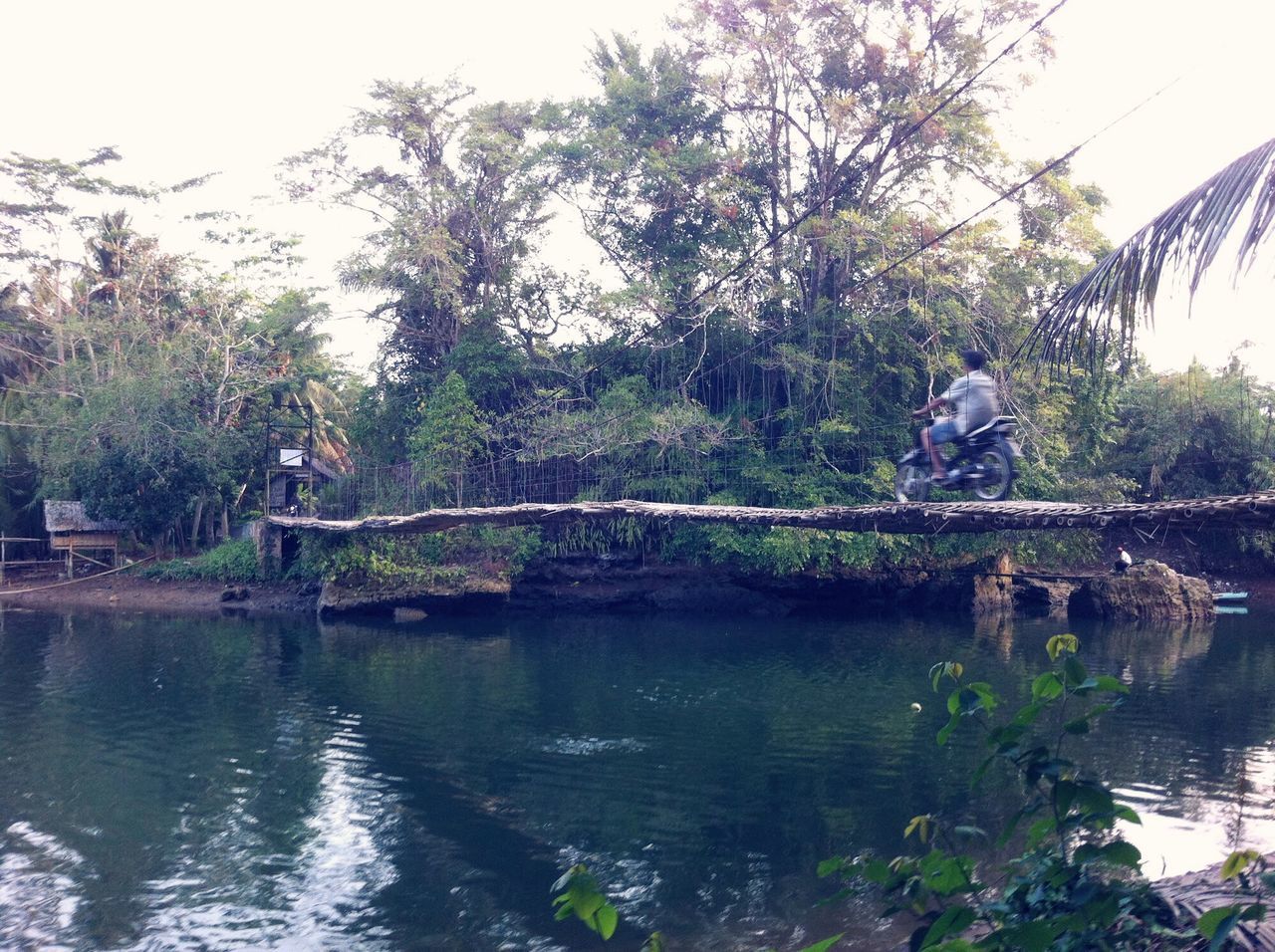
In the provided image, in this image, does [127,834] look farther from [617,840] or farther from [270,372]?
[270,372]

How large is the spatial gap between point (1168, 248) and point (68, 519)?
64.0ft

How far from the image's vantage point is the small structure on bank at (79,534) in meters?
18.7

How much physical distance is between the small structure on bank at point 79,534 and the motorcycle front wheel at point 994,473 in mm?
16224

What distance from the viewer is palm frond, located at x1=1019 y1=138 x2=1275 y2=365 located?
3.44 meters

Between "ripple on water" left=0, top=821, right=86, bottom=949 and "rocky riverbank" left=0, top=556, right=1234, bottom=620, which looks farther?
"rocky riverbank" left=0, top=556, right=1234, bottom=620

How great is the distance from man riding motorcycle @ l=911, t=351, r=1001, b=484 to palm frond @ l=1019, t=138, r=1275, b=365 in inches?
94.2

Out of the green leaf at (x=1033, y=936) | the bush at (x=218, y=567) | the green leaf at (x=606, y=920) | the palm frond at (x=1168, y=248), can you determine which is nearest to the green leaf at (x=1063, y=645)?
the green leaf at (x=1033, y=936)

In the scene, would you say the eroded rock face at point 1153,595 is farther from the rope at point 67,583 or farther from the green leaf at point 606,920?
the rope at point 67,583

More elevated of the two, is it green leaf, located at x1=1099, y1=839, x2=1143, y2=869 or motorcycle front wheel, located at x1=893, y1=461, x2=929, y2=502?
motorcycle front wheel, located at x1=893, y1=461, x2=929, y2=502

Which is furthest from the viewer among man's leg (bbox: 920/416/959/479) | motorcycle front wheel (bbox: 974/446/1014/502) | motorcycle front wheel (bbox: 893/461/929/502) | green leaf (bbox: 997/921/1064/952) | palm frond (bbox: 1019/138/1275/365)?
motorcycle front wheel (bbox: 893/461/929/502)

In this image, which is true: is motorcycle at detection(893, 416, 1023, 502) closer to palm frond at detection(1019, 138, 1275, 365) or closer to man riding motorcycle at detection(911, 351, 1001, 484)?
man riding motorcycle at detection(911, 351, 1001, 484)

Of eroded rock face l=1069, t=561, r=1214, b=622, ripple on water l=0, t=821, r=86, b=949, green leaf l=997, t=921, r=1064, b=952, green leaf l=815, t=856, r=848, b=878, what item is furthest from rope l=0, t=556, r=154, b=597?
green leaf l=997, t=921, r=1064, b=952

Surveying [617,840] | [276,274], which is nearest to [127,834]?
[617,840]

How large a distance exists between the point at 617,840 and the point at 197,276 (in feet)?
60.5
